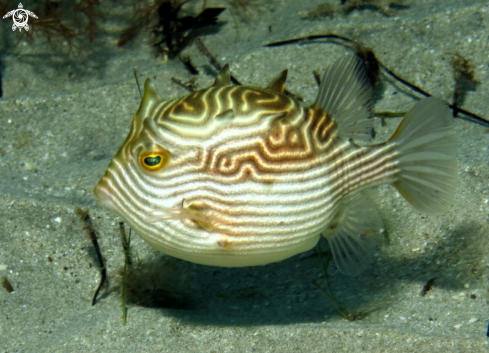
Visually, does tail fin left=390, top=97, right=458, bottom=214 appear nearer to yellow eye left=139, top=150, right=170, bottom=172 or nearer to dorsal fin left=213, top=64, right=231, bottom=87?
dorsal fin left=213, top=64, right=231, bottom=87

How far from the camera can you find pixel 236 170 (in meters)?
1.98

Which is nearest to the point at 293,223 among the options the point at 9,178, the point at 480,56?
the point at 9,178

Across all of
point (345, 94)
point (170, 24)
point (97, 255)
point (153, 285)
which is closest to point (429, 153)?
point (345, 94)

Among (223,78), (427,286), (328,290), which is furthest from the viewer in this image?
(328,290)

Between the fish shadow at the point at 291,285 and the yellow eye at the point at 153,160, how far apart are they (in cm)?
125

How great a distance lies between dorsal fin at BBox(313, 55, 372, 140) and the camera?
229 centimetres

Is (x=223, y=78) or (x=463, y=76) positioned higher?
(x=223, y=78)

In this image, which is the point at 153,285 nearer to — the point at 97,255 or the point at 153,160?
the point at 97,255

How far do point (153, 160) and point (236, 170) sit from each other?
13.4 inches

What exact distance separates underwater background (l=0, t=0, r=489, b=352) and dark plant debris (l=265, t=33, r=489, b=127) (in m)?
0.03

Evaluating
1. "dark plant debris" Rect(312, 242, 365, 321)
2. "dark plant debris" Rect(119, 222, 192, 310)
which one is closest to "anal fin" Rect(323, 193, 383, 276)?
"dark plant debris" Rect(312, 242, 365, 321)

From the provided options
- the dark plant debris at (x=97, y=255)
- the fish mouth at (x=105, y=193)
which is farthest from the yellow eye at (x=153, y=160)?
the dark plant debris at (x=97, y=255)

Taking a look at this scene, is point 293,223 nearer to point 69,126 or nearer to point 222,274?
point 222,274

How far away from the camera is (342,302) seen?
2953mm
